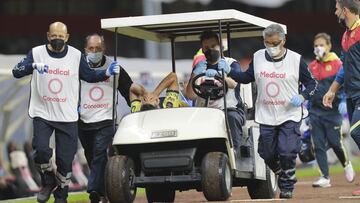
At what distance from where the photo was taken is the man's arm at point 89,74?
Result: 44.2 feet

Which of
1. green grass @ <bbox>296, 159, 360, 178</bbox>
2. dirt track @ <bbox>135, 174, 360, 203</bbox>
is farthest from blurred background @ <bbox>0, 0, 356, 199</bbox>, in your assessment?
dirt track @ <bbox>135, 174, 360, 203</bbox>

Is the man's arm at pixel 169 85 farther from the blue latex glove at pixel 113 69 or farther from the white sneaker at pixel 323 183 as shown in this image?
the white sneaker at pixel 323 183

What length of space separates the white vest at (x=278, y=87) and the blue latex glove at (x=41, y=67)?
2.40m

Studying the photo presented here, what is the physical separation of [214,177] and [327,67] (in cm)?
544

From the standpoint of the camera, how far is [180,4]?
37031 mm

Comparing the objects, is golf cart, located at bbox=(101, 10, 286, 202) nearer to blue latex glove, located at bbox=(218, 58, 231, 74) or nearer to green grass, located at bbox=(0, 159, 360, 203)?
blue latex glove, located at bbox=(218, 58, 231, 74)

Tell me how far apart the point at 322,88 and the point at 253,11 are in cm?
2273

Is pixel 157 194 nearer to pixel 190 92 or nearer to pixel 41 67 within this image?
pixel 190 92

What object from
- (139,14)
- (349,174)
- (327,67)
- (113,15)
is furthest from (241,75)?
(113,15)

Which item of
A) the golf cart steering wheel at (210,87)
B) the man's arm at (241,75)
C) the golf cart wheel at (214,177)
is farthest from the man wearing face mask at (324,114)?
the golf cart wheel at (214,177)

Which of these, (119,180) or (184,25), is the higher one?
(184,25)

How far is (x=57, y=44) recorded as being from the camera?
1316 centimetres

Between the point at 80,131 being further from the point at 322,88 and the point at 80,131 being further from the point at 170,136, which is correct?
the point at 322,88

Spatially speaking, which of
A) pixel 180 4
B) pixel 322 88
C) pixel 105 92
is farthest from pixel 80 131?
pixel 180 4
